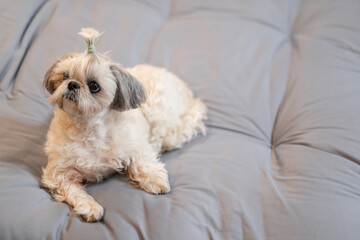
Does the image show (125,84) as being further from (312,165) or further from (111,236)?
(312,165)

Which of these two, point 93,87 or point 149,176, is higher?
point 93,87

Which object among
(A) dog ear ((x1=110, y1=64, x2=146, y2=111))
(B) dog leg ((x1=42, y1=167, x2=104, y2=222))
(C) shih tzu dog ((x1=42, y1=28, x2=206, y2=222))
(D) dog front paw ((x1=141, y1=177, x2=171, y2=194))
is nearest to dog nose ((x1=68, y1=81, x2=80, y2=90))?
(C) shih tzu dog ((x1=42, y1=28, x2=206, y2=222))

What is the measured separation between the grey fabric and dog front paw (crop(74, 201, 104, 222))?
0.10 ft

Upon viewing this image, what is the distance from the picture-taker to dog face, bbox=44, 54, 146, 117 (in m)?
1.30

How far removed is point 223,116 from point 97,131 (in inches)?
28.4

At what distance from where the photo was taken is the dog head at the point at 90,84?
1304mm

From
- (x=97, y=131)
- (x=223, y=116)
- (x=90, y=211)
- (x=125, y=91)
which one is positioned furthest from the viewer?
(x=223, y=116)

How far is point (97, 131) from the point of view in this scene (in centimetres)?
147

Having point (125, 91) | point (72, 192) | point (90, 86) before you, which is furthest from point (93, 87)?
point (72, 192)

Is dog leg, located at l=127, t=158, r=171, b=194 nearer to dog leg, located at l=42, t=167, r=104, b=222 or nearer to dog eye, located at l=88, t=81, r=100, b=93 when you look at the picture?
dog leg, located at l=42, t=167, r=104, b=222

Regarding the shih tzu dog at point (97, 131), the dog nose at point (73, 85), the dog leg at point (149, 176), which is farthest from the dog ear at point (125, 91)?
the dog leg at point (149, 176)

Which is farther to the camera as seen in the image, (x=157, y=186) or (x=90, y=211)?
(x=157, y=186)

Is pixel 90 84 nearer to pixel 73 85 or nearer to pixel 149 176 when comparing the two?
pixel 73 85

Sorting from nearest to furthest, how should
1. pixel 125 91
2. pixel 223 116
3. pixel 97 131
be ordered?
pixel 125 91, pixel 97 131, pixel 223 116
